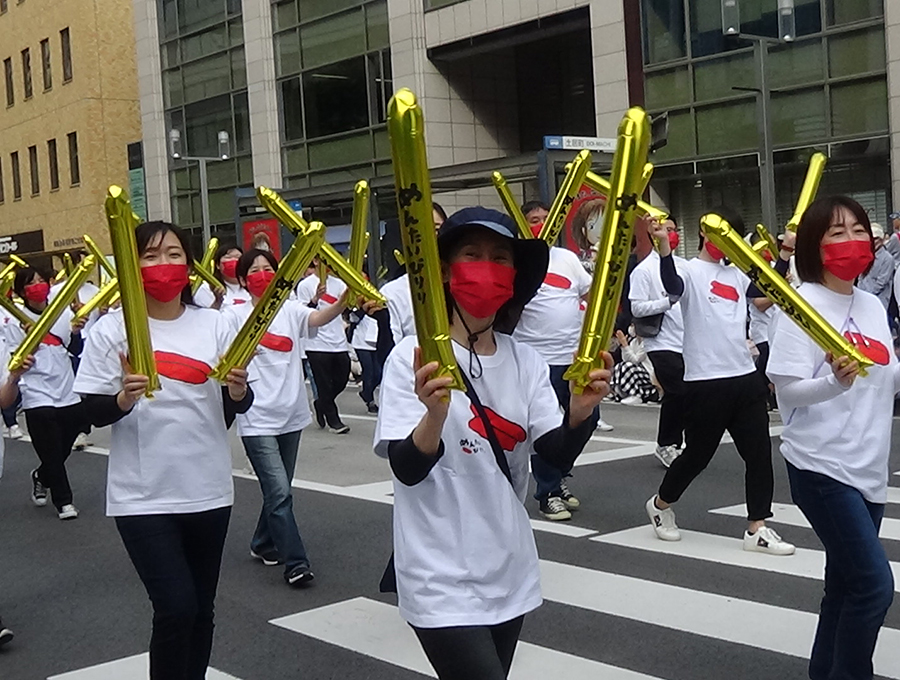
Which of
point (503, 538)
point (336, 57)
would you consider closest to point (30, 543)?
point (503, 538)

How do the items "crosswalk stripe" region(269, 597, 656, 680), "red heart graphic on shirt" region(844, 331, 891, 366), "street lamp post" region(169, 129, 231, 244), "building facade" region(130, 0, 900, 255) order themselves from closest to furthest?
"red heart graphic on shirt" region(844, 331, 891, 366), "crosswalk stripe" region(269, 597, 656, 680), "building facade" region(130, 0, 900, 255), "street lamp post" region(169, 129, 231, 244)

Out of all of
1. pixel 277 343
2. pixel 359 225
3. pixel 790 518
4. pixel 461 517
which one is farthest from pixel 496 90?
pixel 461 517

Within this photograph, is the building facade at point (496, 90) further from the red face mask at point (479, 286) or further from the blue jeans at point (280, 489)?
the red face mask at point (479, 286)

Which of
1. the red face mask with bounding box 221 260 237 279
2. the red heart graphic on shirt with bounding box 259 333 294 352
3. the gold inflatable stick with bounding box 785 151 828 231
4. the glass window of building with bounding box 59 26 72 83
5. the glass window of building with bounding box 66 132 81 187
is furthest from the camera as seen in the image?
the glass window of building with bounding box 59 26 72 83

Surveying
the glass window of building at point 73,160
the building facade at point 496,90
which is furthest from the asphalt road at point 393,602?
the glass window of building at point 73,160

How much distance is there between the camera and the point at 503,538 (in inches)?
120

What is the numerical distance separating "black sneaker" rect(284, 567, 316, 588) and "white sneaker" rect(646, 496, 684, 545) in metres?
1.99

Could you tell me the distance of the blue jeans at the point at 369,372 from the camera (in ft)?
46.1

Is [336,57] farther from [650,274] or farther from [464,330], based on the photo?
[464,330]

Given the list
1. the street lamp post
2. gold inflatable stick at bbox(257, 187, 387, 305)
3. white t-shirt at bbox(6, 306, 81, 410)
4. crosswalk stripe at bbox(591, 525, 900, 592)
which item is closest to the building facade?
the street lamp post

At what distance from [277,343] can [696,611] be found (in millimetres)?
2559

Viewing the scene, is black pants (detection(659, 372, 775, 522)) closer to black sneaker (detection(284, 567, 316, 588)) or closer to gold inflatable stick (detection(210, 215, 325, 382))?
black sneaker (detection(284, 567, 316, 588))

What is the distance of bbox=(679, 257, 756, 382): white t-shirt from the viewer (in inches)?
261

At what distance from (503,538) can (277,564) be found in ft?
13.3
